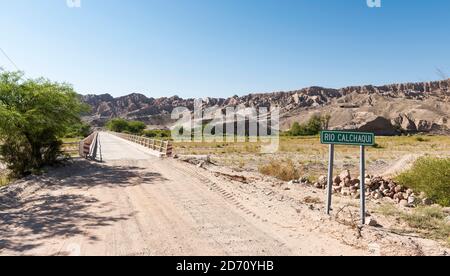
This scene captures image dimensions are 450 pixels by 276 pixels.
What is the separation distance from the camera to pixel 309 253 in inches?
249

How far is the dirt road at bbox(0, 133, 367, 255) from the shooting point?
6.54m

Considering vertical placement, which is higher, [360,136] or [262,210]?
[360,136]

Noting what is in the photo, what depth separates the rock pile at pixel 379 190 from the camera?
12.8 metres

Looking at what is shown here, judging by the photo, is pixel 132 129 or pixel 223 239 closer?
pixel 223 239

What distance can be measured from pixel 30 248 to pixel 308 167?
23.3 m

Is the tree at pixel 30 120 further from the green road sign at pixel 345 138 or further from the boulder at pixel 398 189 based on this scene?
the boulder at pixel 398 189

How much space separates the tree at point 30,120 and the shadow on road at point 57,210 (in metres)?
2.25

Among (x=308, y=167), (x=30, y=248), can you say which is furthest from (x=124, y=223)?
(x=308, y=167)

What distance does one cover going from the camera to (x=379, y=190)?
15070 millimetres

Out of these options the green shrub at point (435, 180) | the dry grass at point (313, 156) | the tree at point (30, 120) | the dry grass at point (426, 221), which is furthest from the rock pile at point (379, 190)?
the tree at point (30, 120)

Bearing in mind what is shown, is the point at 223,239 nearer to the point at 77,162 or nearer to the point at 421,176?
the point at 421,176

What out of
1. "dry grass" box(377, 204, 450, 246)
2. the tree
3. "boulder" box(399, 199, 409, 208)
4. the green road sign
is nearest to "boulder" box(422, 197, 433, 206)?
"boulder" box(399, 199, 409, 208)

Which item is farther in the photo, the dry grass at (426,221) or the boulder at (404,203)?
the boulder at (404,203)

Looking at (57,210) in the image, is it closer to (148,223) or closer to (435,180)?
(148,223)
